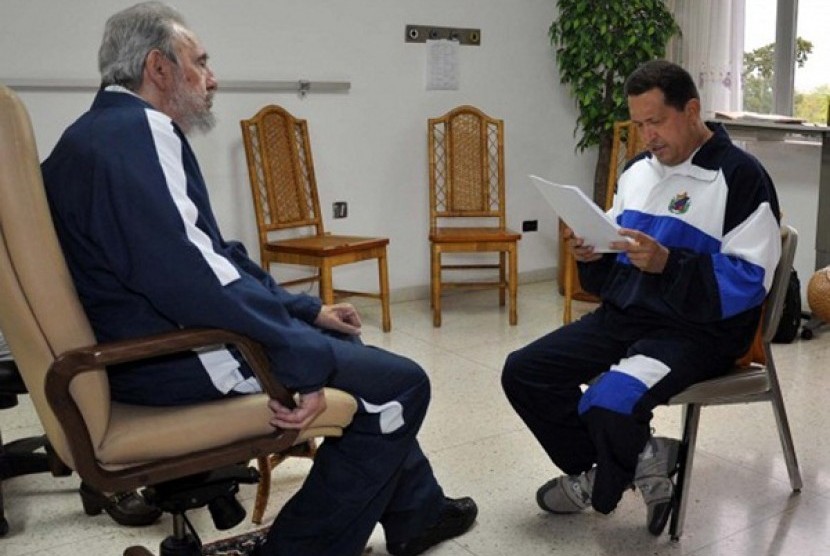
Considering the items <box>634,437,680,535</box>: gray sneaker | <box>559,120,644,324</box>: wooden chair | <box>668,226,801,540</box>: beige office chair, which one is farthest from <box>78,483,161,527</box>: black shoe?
<box>559,120,644,324</box>: wooden chair

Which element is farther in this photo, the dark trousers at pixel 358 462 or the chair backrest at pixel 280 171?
the chair backrest at pixel 280 171

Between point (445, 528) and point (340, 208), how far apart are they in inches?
105

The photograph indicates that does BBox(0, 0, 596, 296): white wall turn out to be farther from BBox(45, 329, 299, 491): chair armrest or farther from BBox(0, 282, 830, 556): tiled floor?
BBox(45, 329, 299, 491): chair armrest

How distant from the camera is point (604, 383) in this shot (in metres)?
2.13

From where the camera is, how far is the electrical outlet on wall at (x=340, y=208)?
4699mm

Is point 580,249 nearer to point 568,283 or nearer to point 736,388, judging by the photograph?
point 736,388

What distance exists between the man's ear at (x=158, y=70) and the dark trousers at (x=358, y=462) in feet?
2.05

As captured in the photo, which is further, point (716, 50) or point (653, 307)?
point (716, 50)

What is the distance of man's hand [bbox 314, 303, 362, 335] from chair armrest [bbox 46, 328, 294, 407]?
526 millimetres

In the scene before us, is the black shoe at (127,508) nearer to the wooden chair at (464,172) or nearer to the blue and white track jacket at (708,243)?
the blue and white track jacket at (708,243)

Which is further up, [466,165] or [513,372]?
[466,165]

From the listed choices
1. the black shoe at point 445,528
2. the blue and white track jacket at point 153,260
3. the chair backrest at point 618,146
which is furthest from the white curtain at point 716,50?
the blue and white track jacket at point 153,260

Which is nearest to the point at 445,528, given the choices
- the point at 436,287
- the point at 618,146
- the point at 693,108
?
the point at 693,108

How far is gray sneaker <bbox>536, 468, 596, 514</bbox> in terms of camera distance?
2.33 m
